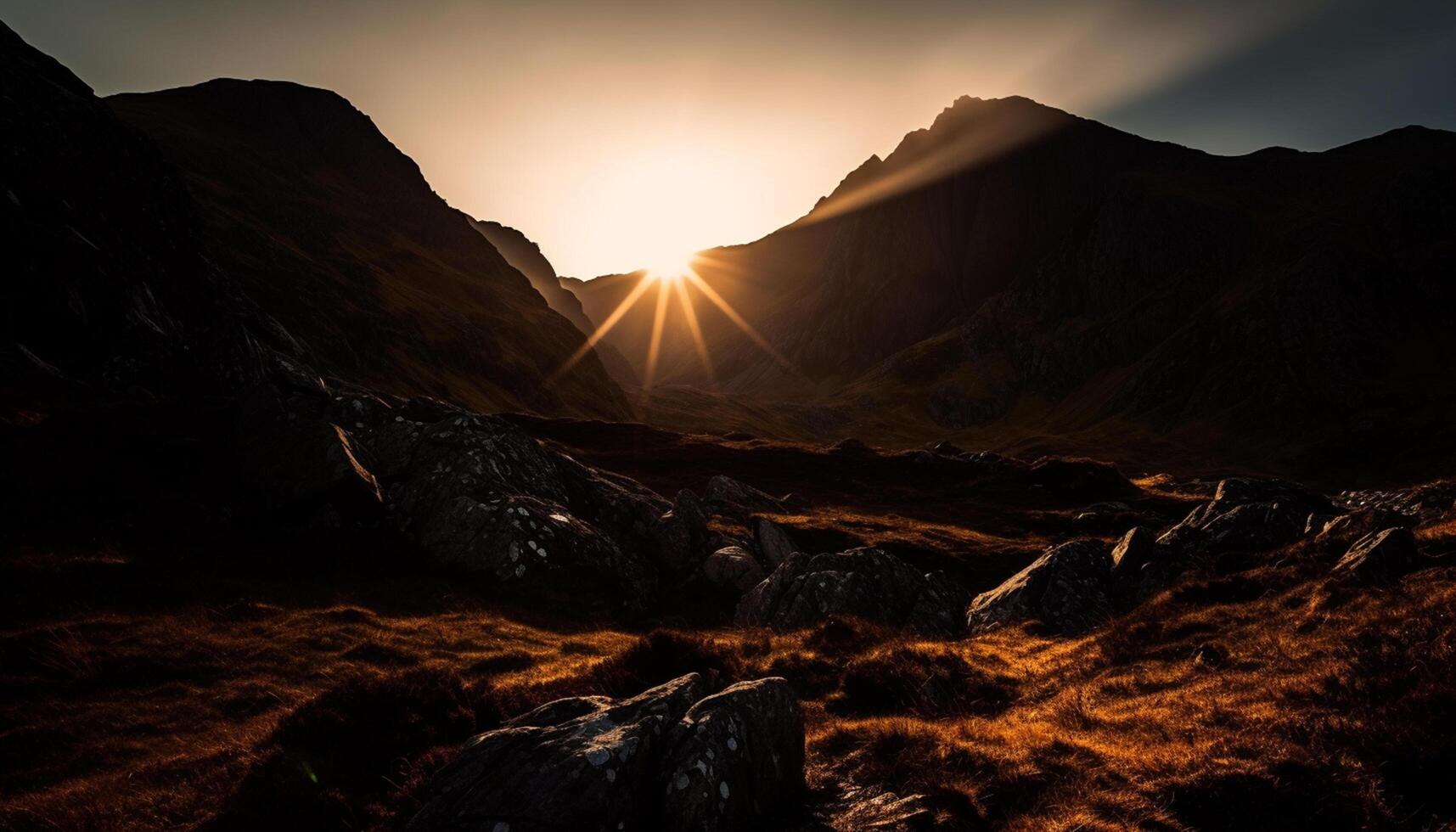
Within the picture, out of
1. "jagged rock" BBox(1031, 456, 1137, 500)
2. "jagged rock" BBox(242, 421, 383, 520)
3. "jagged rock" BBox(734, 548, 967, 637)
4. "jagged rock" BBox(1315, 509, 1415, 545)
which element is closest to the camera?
"jagged rock" BBox(1315, 509, 1415, 545)

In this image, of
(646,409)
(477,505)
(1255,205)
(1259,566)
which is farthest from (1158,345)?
(477,505)

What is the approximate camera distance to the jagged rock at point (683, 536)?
30583mm

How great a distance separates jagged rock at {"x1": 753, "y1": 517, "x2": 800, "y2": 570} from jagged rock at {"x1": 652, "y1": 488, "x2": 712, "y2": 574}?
318 centimetres

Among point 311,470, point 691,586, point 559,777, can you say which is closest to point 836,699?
point 559,777

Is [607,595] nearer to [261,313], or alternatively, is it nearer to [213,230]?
[261,313]

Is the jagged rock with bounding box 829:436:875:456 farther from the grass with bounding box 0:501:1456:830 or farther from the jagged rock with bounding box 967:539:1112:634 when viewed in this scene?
the grass with bounding box 0:501:1456:830

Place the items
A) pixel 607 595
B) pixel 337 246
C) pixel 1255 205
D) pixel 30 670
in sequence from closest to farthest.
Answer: pixel 30 670
pixel 607 595
pixel 337 246
pixel 1255 205

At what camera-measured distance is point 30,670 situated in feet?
43.2

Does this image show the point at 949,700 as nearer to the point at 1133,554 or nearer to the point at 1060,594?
the point at 1060,594

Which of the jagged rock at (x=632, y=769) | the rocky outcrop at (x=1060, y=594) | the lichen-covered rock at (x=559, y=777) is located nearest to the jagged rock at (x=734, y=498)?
the rocky outcrop at (x=1060, y=594)

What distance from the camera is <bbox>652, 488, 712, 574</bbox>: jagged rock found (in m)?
30.6

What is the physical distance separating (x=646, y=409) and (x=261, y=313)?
111008 millimetres

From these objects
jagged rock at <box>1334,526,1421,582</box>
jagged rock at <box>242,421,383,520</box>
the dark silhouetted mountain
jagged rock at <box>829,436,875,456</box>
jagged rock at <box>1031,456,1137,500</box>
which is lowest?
jagged rock at <box>1031,456,1137,500</box>

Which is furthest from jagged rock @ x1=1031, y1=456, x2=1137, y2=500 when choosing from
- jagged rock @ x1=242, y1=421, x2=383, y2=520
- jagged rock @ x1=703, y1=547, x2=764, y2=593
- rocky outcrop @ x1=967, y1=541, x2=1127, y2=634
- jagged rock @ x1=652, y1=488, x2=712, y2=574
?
jagged rock @ x1=242, y1=421, x2=383, y2=520
